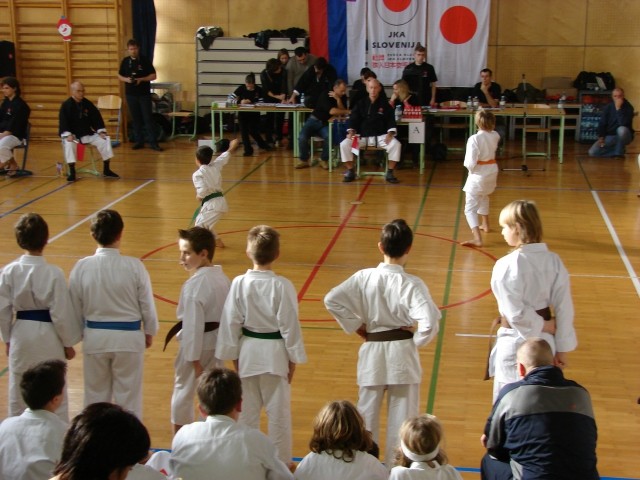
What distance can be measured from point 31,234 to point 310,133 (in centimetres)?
982

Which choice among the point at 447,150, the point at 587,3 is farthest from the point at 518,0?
the point at 447,150

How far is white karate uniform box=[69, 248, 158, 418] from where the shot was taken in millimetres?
4742

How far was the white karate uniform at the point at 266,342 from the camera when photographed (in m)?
4.50

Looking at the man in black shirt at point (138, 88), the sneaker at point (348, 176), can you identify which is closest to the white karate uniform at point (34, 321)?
the sneaker at point (348, 176)

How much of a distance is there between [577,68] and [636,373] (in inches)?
506

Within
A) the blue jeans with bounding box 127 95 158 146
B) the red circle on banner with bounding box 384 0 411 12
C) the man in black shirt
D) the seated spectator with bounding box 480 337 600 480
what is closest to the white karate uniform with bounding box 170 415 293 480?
the seated spectator with bounding box 480 337 600 480

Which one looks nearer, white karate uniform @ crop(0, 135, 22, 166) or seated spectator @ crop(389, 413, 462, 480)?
seated spectator @ crop(389, 413, 462, 480)

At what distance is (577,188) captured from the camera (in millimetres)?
12438

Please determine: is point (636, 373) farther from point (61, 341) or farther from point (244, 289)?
point (61, 341)

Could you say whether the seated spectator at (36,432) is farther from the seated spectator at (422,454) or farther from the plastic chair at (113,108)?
the plastic chair at (113,108)

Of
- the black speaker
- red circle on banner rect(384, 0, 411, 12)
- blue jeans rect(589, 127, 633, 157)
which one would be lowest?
blue jeans rect(589, 127, 633, 157)

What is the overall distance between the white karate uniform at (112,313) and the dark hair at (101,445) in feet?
7.07

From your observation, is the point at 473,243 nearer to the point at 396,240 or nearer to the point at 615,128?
the point at 396,240

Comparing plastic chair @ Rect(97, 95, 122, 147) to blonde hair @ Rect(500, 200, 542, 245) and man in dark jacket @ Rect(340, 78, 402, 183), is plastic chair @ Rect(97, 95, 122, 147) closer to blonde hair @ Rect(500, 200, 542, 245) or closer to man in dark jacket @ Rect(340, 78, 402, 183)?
man in dark jacket @ Rect(340, 78, 402, 183)
